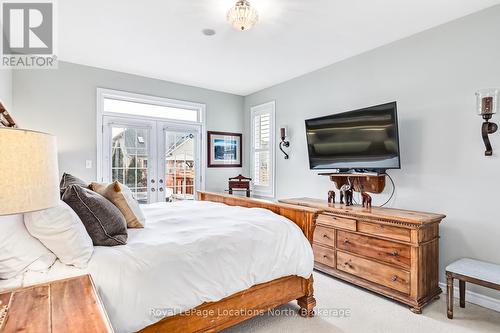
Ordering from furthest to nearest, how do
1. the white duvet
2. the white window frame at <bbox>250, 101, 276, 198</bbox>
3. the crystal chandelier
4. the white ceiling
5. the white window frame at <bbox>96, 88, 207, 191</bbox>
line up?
the white window frame at <bbox>250, 101, 276, 198</bbox>, the white window frame at <bbox>96, 88, 207, 191</bbox>, the white ceiling, the crystal chandelier, the white duvet

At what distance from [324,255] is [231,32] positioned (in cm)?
268

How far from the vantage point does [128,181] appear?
4.43m

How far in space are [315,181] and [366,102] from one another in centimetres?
128

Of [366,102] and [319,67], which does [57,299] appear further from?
[319,67]

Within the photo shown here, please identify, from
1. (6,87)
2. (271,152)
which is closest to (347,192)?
(271,152)

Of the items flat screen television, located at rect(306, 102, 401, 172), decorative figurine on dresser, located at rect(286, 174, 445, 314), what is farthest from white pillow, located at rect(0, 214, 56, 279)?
flat screen television, located at rect(306, 102, 401, 172)

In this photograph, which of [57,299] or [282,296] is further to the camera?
[282,296]

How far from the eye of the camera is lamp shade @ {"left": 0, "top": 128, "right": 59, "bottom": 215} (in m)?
0.73

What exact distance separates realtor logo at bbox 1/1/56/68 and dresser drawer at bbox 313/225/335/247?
11.3ft

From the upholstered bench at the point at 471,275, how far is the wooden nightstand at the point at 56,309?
255 cm

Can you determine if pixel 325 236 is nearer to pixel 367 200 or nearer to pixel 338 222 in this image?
pixel 338 222

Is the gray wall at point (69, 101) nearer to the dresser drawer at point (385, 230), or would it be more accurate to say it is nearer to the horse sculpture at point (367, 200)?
the horse sculpture at point (367, 200)

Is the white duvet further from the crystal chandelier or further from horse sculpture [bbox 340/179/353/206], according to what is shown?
the crystal chandelier

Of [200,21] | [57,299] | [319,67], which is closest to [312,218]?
[57,299]
